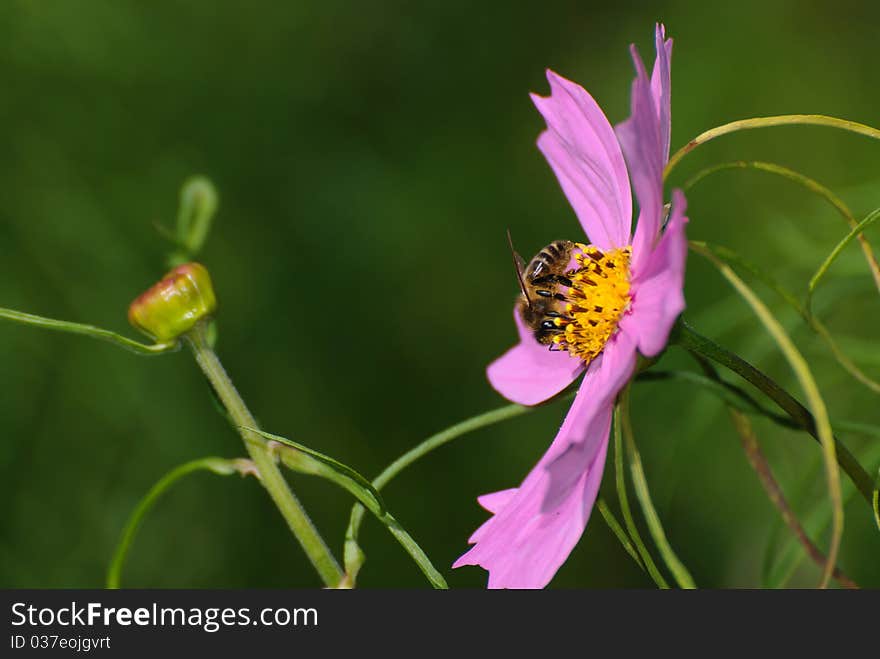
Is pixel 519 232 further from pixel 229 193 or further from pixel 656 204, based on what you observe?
pixel 656 204

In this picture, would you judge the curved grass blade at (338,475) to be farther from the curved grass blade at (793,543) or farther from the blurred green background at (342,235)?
the blurred green background at (342,235)

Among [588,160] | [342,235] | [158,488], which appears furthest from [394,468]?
[342,235]

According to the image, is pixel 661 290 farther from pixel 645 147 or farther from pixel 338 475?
pixel 338 475

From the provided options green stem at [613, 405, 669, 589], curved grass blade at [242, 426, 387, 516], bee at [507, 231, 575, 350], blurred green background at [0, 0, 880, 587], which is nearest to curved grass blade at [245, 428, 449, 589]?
curved grass blade at [242, 426, 387, 516]

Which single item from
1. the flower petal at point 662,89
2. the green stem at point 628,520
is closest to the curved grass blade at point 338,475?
the green stem at point 628,520

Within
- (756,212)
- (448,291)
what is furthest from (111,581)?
(756,212)
